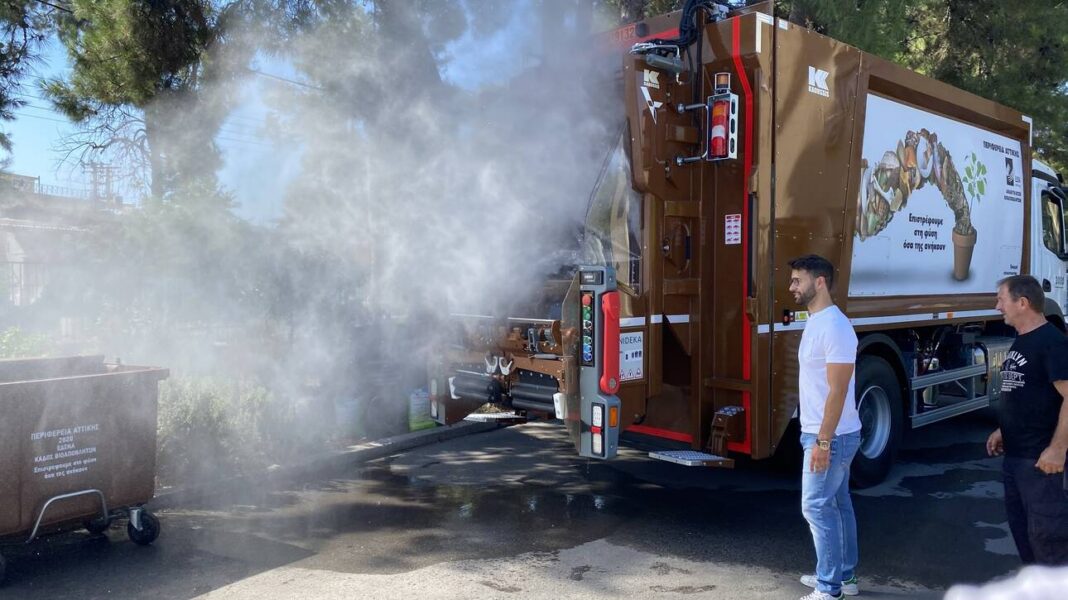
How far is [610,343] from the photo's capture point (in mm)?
4816

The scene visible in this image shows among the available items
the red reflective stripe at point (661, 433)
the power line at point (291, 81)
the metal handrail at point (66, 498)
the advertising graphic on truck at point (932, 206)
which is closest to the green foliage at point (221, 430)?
the metal handrail at point (66, 498)

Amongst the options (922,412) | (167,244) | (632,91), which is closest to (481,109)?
(632,91)

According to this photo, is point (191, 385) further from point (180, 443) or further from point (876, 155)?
point (876, 155)

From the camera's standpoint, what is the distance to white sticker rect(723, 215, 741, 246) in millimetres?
5141

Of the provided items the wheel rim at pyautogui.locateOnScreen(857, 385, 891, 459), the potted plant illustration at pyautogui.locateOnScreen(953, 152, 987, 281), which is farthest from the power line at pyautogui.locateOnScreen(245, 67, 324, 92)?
the potted plant illustration at pyautogui.locateOnScreen(953, 152, 987, 281)

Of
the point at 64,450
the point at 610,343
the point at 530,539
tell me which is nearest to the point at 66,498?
the point at 64,450

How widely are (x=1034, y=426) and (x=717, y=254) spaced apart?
7.10ft

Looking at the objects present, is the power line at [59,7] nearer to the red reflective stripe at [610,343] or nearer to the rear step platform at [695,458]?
the red reflective stripe at [610,343]

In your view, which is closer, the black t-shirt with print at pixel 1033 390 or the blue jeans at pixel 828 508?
the black t-shirt with print at pixel 1033 390

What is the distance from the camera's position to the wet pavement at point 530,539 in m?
4.23

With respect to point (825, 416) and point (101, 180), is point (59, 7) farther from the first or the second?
point (825, 416)

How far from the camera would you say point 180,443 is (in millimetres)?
6074

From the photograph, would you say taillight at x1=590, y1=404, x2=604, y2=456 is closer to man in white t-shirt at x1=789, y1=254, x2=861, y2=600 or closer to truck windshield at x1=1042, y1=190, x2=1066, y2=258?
man in white t-shirt at x1=789, y1=254, x2=861, y2=600

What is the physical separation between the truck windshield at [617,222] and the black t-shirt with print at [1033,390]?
2.14 meters
